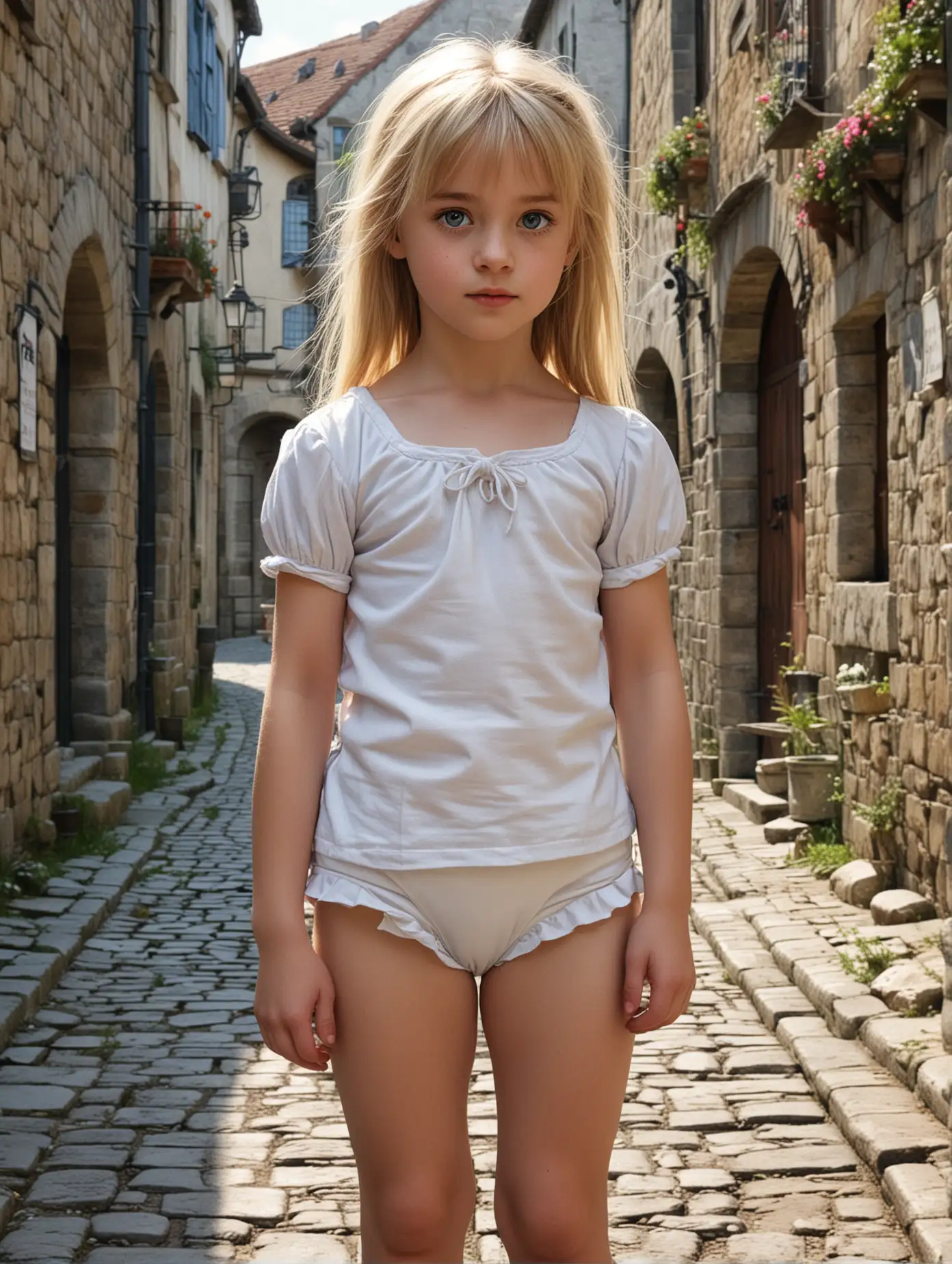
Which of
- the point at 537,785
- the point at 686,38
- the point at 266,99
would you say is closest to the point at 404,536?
the point at 537,785

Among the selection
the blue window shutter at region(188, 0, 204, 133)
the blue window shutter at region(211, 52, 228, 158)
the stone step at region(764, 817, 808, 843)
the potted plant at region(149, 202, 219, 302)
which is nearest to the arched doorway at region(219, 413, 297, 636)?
the blue window shutter at region(211, 52, 228, 158)

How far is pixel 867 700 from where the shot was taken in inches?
276

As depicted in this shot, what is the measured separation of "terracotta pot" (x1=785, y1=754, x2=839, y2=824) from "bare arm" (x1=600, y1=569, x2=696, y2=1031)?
6169 mm

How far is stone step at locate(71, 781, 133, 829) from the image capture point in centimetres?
842

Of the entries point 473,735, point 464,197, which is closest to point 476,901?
point 473,735

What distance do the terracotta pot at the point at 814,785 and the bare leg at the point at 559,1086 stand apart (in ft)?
20.7

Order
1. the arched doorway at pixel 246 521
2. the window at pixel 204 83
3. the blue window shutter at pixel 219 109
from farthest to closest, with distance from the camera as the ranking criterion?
the arched doorway at pixel 246 521 < the blue window shutter at pixel 219 109 < the window at pixel 204 83

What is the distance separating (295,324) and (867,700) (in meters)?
25.2

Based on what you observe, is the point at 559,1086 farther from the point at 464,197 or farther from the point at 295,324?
the point at 295,324

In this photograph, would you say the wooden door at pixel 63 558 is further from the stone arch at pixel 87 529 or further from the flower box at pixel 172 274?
the flower box at pixel 172 274

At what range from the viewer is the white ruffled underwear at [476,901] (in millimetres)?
1869

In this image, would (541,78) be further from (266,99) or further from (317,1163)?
(266,99)

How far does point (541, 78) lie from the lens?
6.53 ft

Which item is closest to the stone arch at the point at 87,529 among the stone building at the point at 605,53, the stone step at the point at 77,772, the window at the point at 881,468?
the stone step at the point at 77,772
